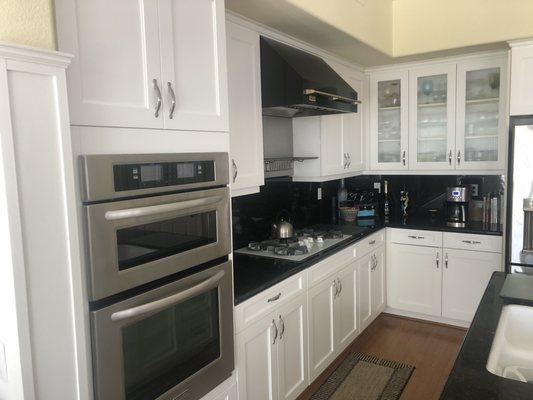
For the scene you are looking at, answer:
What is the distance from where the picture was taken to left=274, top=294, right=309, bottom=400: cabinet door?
7.89ft

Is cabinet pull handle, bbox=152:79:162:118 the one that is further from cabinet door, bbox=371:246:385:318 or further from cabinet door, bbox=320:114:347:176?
cabinet door, bbox=371:246:385:318

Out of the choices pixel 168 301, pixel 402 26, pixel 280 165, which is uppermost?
pixel 402 26

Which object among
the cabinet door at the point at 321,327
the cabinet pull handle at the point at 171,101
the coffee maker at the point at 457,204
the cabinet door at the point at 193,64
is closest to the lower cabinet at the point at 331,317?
the cabinet door at the point at 321,327

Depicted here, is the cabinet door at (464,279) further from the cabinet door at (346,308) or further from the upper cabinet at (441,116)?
the cabinet door at (346,308)

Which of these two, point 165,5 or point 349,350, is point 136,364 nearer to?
point 165,5

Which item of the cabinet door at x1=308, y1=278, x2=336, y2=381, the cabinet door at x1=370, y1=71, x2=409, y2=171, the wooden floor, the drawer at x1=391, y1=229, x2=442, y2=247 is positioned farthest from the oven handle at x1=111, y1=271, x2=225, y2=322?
the cabinet door at x1=370, y1=71, x2=409, y2=171

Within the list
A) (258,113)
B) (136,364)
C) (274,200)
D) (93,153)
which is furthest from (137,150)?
(274,200)

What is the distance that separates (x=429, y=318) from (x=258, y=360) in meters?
2.24

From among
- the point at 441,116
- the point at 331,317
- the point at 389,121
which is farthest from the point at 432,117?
the point at 331,317

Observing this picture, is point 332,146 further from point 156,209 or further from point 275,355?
point 156,209

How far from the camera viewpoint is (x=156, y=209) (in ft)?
4.81

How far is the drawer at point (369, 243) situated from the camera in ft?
11.0

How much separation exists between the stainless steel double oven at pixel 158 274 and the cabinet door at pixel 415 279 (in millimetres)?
2387

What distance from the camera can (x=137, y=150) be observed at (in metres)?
1.46
